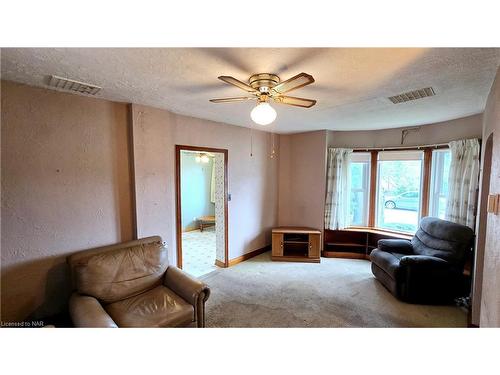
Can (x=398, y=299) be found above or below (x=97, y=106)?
below

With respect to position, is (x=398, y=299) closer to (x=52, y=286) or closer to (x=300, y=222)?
(x=300, y=222)

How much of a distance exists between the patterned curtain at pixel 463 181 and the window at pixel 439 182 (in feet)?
1.04

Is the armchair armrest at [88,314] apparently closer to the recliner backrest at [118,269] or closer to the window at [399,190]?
the recliner backrest at [118,269]

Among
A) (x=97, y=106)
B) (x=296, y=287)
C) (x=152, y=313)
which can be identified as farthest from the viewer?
(x=296, y=287)

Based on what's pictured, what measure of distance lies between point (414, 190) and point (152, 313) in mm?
4190

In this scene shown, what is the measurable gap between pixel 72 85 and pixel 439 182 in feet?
16.0

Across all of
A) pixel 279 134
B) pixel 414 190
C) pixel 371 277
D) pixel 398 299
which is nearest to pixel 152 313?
pixel 398 299

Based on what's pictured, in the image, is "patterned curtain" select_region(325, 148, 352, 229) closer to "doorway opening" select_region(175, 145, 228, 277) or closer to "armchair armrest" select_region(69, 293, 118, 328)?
"doorway opening" select_region(175, 145, 228, 277)

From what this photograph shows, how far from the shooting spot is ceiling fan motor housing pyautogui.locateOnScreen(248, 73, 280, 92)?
1.60 metres

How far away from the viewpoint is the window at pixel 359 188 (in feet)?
13.1
